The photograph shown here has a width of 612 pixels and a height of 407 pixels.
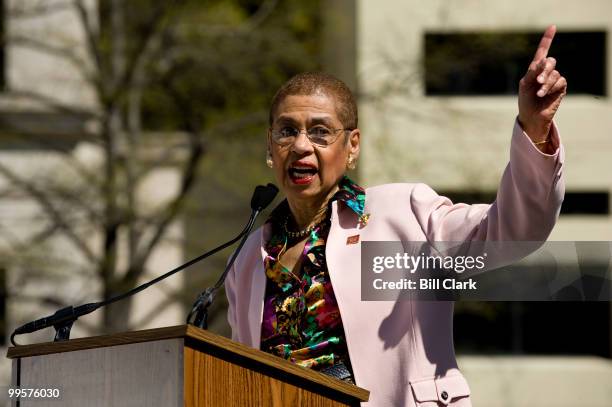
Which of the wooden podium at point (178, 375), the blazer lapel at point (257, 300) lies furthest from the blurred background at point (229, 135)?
the wooden podium at point (178, 375)

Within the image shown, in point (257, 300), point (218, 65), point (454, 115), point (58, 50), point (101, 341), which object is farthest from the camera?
point (454, 115)

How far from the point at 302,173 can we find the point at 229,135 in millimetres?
10691

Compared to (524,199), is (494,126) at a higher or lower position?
higher

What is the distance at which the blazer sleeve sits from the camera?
2.65 meters

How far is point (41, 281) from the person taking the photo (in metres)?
13.1

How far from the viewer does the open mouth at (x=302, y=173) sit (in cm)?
321

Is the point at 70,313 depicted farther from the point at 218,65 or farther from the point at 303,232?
the point at 218,65

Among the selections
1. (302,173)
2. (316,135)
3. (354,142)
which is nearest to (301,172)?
(302,173)

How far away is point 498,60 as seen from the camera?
14.2 m

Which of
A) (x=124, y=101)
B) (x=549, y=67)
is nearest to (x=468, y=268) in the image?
(x=549, y=67)

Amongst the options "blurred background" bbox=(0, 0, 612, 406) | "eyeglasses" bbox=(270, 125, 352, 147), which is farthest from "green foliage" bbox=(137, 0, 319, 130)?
"eyeglasses" bbox=(270, 125, 352, 147)

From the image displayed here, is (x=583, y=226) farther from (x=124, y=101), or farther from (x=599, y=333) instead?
(x=124, y=101)

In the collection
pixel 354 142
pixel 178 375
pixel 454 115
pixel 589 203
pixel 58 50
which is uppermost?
pixel 58 50

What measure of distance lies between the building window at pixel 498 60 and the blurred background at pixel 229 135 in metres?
0.03
